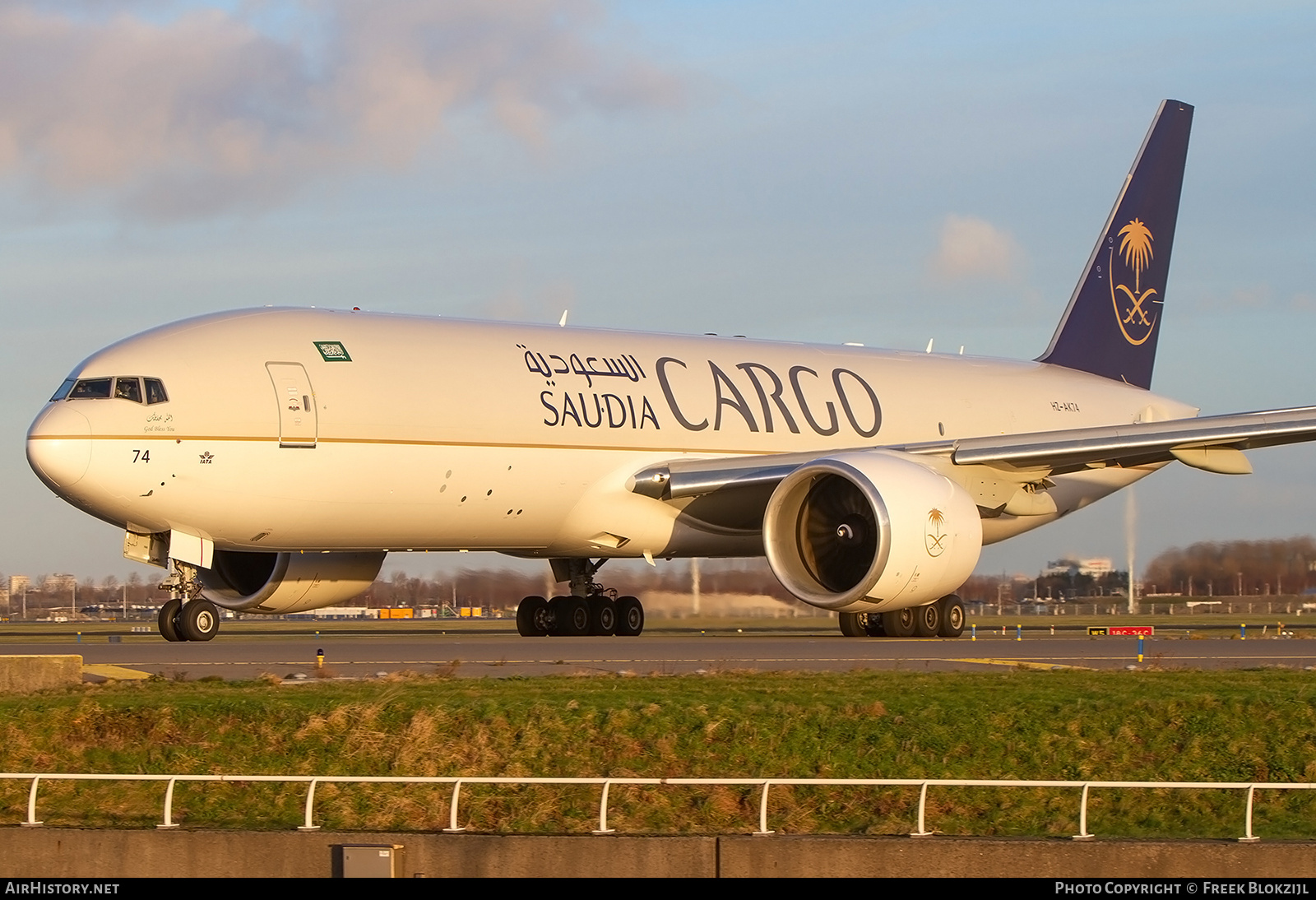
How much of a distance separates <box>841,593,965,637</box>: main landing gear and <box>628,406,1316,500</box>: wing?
7.02 feet

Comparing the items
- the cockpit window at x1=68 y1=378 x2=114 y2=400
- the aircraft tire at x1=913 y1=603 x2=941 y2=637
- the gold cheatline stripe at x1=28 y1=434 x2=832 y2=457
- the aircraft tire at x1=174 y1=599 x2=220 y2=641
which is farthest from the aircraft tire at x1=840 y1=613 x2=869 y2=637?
the cockpit window at x1=68 y1=378 x2=114 y2=400

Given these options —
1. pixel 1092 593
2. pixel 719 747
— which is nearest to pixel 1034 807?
pixel 719 747

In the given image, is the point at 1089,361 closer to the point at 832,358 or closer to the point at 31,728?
the point at 832,358

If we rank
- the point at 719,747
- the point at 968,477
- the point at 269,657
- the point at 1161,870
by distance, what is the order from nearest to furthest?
the point at 1161,870 → the point at 719,747 → the point at 269,657 → the point at 968,477

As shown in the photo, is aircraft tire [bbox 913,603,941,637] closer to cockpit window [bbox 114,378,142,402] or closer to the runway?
the runway

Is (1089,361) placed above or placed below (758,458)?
above

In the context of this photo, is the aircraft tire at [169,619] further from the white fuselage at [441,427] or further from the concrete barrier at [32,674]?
the concrete barrier at [32,674]

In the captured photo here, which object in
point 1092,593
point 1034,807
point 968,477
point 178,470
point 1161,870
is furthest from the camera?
point 1092,593

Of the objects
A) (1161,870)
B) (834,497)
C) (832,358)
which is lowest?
(1161,870)

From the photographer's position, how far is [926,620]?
1011 inches

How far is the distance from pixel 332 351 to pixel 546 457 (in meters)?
3.43

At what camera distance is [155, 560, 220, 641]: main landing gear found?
22.1m

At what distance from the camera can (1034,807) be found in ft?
44.0

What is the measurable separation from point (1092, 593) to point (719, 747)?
28770mm
